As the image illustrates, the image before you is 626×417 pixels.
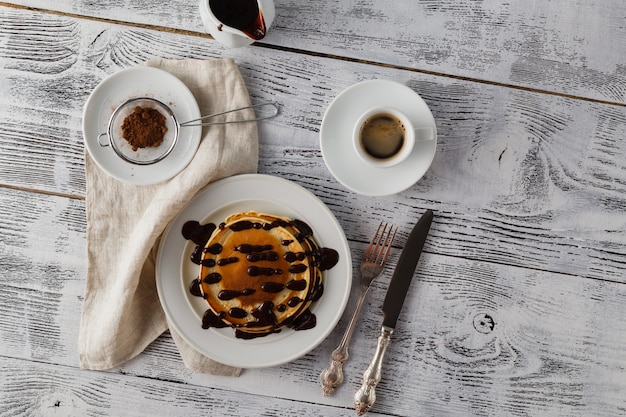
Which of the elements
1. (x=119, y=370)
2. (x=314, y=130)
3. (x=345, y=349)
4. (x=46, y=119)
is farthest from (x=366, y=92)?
(x=119, y=370)

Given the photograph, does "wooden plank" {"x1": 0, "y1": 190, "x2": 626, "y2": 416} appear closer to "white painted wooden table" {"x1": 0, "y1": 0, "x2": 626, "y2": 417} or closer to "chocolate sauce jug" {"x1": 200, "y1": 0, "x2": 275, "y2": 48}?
"white painted wooden table" {"x1": 0, "y1": 0, "x2": 626, "y2": 417}

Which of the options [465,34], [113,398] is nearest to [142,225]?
[113,398]

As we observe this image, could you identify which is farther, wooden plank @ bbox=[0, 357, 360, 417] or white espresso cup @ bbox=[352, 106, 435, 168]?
wooden plank @ bbox=[0, 357, 360, 417]

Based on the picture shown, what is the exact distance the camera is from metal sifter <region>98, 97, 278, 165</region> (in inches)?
55.2

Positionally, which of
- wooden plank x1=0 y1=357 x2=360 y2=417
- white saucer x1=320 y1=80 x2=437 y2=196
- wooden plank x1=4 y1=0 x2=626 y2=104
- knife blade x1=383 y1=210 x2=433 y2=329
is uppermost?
wooden plank x1=4 y1=0 x2=626 y2=104

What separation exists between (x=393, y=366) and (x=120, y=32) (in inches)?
43.9

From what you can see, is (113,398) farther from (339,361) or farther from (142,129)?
(142,129)

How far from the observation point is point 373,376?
1462 mm

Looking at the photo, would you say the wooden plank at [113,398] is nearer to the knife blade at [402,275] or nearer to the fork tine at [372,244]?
the knife blade at [402,275]

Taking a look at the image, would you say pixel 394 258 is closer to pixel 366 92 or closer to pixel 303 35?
pixel 366 92

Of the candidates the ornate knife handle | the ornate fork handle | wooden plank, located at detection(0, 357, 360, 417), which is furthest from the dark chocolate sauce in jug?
wooden plank, located at detection(0, 357, 360, 417)

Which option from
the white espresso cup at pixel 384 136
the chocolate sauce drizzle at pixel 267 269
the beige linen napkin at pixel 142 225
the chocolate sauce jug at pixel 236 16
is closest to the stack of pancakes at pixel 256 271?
the chocolate sauce drizzle at pixel 267 269

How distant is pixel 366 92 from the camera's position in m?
1.40

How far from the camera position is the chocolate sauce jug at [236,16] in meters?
1.32
